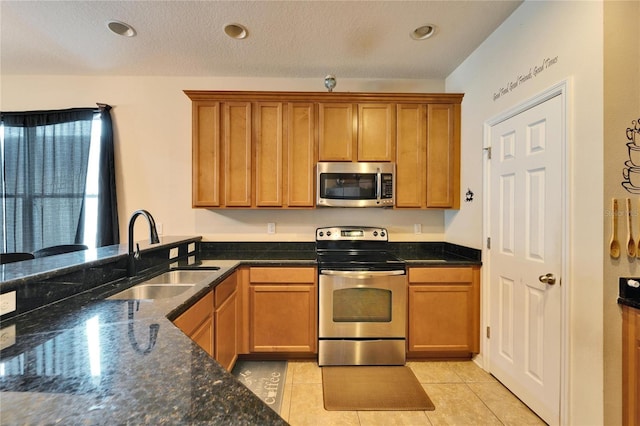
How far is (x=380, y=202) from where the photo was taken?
2.70 metres

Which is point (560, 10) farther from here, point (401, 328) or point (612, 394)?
point (401, 328)

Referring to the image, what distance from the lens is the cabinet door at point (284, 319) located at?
96.6 inches

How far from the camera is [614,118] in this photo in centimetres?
142

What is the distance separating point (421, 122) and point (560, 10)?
1.23m

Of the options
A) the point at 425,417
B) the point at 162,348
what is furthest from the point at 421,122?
the point at 162,348

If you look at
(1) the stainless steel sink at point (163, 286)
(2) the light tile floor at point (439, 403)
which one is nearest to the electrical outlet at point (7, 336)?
(1) the stainless steel sink at point (163, 286)

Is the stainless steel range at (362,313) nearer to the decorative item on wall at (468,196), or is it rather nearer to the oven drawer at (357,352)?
the oven drawer at (357,352)

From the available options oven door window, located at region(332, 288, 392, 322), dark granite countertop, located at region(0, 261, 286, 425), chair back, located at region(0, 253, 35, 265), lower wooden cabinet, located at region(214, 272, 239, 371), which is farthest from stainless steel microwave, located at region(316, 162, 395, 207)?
chair back, located at region(0, 253, 35, 265)

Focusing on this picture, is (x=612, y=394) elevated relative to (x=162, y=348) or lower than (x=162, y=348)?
lower

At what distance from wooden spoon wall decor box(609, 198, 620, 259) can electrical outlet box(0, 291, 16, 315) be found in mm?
2710

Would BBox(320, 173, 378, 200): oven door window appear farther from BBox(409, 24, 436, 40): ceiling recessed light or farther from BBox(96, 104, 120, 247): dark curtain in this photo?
BBox(96, 104, 120, 247): dark curtain

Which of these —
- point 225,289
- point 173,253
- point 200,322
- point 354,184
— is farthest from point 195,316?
point 354,184

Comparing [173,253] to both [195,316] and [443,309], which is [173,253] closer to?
[195,316]

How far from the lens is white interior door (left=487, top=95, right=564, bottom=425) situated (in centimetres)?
169
